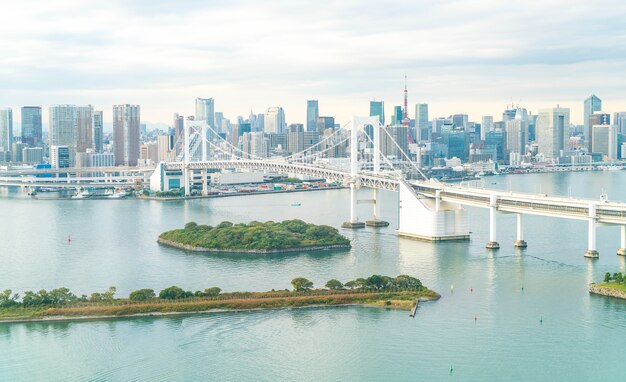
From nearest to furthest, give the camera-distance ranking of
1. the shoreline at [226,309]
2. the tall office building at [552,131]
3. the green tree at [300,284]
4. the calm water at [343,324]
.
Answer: the calm water at [343,324] → the shoreline at [226,309] → the green tree at [300,284] → the tall office building at [552,131]

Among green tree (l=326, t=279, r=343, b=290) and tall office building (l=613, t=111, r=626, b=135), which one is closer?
green tree (l=326, t=279, r=343, b=290)

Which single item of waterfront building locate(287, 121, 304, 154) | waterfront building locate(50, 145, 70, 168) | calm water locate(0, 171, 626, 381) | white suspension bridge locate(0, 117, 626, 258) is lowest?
calm water locate(0, 171, 626, 381)

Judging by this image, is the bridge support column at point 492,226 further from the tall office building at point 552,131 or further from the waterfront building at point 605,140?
the waterfront building at point 605,140

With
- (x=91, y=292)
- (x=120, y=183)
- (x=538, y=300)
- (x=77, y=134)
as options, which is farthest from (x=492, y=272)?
(x=77, y=134)

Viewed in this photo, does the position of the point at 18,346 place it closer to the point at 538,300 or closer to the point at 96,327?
the point at 96,327

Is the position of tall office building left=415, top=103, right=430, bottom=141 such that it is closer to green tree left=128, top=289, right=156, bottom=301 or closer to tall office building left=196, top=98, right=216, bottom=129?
tall office building left=196, top=98, right=216, bottom=129

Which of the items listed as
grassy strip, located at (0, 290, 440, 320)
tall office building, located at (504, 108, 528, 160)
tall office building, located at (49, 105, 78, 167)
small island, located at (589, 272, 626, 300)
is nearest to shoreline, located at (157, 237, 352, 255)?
grassy strip, located at (0, 290, 440, 320)

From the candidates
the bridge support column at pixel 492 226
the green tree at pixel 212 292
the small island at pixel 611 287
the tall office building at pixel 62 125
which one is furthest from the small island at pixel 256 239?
the tall office building at pixel 62 125

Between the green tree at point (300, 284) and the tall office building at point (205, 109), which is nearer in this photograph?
the green tree at point (300, 284)
